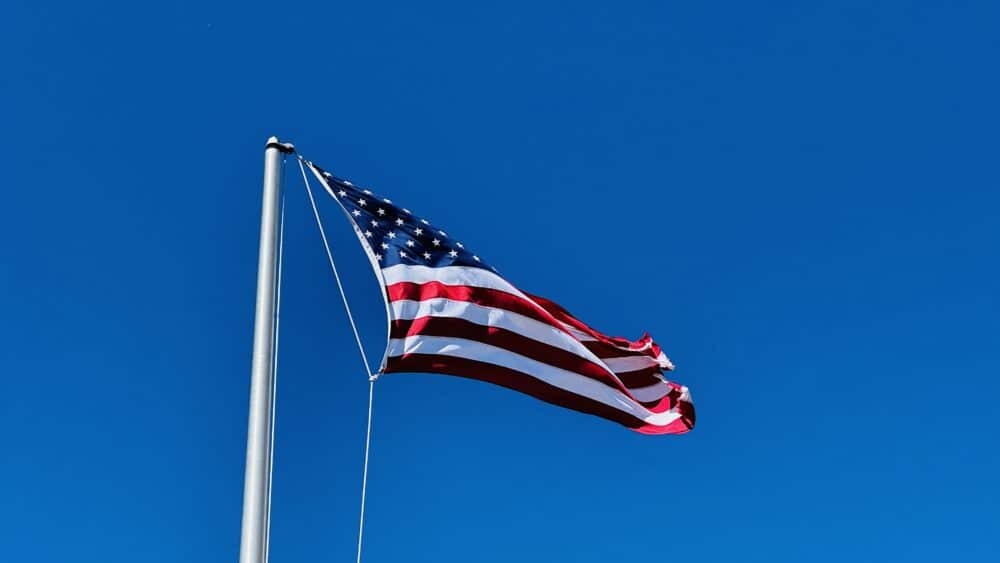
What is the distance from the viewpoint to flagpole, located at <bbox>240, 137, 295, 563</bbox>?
8.21 meters

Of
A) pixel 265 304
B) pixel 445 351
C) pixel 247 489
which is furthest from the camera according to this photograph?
pixel 445 351

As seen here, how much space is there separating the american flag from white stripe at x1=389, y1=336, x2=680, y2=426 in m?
0.01

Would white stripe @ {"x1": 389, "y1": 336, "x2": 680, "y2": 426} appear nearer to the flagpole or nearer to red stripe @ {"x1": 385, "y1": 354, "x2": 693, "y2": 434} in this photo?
red stripe @ {"x1": 385, "y1": 354, "x2": 693, "y2": 434}

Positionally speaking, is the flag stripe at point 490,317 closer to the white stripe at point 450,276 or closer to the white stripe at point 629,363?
the white stripe at point 450,276

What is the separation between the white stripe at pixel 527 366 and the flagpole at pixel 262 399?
5.64 feet

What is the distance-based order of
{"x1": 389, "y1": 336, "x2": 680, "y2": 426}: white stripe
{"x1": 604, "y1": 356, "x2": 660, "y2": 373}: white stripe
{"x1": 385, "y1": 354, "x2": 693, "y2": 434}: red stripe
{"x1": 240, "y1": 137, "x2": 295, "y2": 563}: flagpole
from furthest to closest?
{"x1": 604, "y1": 356, "x2": 660, "y2": 373}: white stripe
{"x1": 389, "y1": 336, "x2": 680, "y2": 426}: white stripe
{"x1": 385, "y1": 354, "x2": 693, "y2": 434}: red stripe
{"x1": 240, "y1": 137, "x2": 295, "y2": 563}: flagpole

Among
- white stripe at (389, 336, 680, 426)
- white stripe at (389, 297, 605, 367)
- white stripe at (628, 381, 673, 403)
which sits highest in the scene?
white stripe at (628, 381, 673, 403)

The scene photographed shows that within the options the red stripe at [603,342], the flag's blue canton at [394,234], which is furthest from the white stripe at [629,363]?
the flag's blue canton at [394,234]

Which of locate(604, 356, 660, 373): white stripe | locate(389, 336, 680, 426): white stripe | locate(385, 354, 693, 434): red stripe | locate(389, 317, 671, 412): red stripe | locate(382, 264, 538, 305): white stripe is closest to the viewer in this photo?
locate(385, 354, 693, 434): red stripe

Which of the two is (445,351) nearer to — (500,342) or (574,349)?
(500,342)

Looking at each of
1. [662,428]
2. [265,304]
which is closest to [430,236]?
[265,304]

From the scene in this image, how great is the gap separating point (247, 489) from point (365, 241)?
3.71 meters

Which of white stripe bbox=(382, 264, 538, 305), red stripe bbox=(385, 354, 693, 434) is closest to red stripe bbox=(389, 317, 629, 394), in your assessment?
red stripe bbox=(385, 354, 693, 434)

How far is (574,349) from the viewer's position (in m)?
12.9
